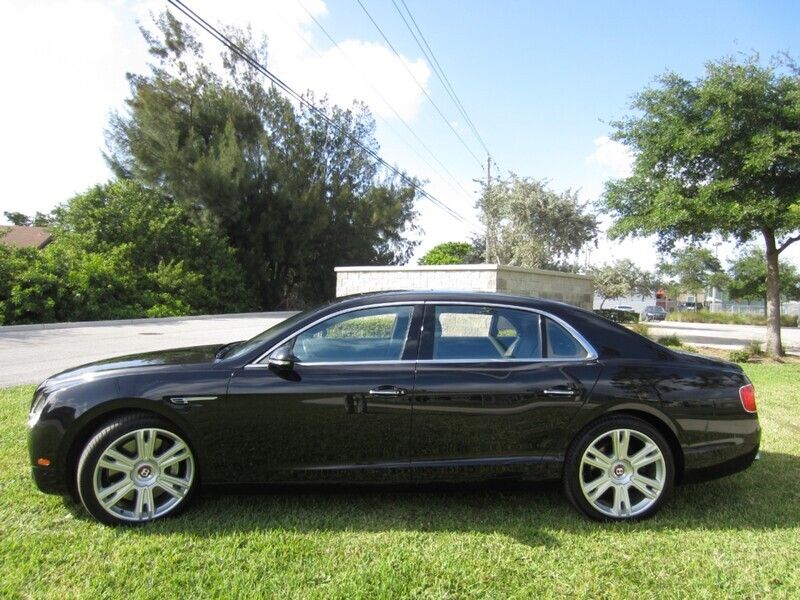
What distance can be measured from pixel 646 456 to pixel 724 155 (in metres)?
11.4

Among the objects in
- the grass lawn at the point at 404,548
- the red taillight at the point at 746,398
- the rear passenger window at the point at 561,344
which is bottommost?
the grass lawn at the point at 404,548

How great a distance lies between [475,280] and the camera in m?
12.8

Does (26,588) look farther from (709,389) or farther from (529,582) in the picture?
(709,389)

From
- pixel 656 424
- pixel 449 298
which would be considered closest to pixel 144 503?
pixel 449 298

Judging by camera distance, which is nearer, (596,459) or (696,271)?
(596,459)

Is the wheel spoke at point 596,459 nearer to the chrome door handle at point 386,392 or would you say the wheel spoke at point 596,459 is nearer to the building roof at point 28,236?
the chrome door handle at point 386,392

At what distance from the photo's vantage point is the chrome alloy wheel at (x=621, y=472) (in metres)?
3.48

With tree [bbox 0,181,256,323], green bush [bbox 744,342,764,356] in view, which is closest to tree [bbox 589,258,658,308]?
tree [bbox 0,181,256,323]

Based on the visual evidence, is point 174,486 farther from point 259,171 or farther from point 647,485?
point 259,171

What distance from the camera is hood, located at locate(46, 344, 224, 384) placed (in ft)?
11.5

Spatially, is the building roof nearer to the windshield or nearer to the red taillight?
the windshield

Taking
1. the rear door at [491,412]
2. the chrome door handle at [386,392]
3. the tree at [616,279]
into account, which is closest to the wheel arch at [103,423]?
the chrome door handle at [386,392]

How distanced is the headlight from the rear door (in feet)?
7.23

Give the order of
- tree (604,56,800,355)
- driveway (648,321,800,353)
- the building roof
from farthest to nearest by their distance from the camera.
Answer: the building roof < driveway (648,321,800,353) < tree (604,56,800,355)
